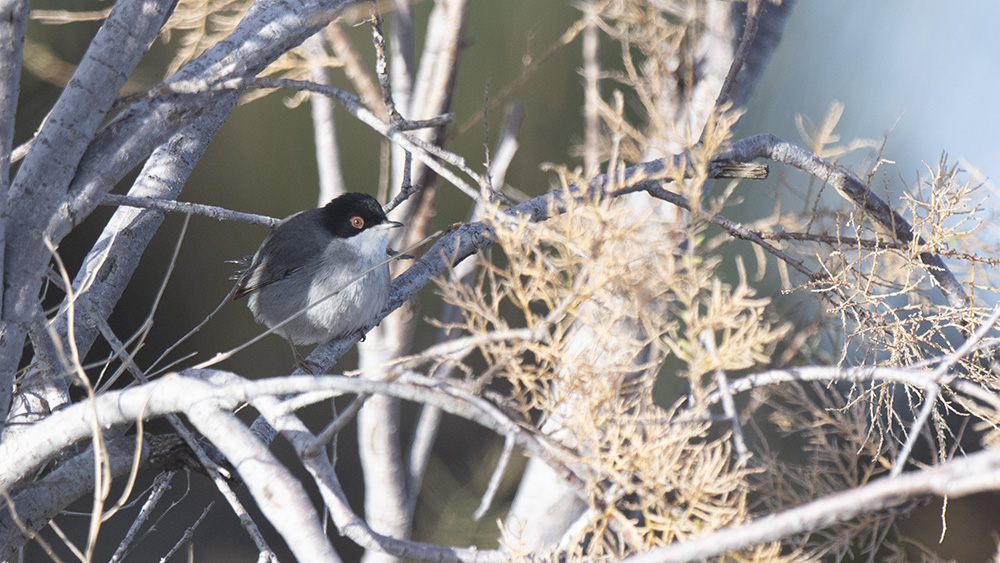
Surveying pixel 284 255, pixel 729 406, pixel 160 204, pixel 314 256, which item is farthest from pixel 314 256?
pixel 729 406

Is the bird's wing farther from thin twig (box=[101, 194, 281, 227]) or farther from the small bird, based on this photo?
thin twig (box=[101, 194, 281, 227])

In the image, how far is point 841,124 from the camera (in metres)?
4.22

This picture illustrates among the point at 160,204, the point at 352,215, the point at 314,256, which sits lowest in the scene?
the point at 314,256

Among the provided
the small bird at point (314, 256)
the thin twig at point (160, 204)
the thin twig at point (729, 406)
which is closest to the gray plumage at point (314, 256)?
the small bird at point (314, 256)

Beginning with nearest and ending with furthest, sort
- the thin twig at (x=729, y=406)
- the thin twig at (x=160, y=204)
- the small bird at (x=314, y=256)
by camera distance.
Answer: the thin twig at (x=729, y=406) → the thin twig at (x=160, y=204) → the small bird at (x=314, y=256)

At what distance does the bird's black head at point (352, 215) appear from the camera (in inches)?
93.6

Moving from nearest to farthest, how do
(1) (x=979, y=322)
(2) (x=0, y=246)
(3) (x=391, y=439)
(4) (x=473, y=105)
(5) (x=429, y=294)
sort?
(2) (x=0, y=246) → (1) (x=979, y=322) → (3) (x=391, y=439) → (4) (x=473, y=105) → (5) (x=429, y=294)

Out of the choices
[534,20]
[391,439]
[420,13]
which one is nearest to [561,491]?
[391,439]

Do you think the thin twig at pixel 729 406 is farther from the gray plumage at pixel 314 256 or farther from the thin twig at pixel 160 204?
the gray plumage at pixel 314 256

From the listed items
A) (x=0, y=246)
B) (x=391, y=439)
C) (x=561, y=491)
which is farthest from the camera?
(x=391, y=439)

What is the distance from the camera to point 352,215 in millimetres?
2414

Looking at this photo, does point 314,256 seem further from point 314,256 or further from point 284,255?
point 284,255

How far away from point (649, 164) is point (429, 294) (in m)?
3.03

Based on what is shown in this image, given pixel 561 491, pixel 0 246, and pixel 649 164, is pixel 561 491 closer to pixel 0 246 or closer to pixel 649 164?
pixel 649 164
